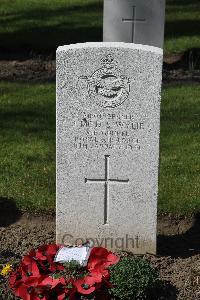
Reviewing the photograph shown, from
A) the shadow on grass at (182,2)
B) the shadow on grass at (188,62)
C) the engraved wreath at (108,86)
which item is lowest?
the engraved wreath at (108,86)

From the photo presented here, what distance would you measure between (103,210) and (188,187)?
1597mm

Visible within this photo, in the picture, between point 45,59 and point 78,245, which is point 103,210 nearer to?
point 78,245

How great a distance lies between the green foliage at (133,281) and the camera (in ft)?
15.9

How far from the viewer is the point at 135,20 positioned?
35.9 feet

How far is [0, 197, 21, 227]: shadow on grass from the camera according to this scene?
6.36m

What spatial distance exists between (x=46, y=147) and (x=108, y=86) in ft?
9.46

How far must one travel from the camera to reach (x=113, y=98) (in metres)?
5.31

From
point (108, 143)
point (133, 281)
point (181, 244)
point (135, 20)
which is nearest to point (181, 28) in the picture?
point (135, 20)

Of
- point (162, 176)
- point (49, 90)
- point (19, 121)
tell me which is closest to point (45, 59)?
point (49, 90)

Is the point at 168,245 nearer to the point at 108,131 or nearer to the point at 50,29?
the point at 108,131

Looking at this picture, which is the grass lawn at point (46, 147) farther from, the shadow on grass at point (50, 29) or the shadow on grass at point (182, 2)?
the shadow on grass at point (182, 2)

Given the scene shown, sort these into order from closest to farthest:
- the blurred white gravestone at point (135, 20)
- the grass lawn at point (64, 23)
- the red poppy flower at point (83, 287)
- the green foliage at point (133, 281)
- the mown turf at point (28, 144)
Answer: the red poppy flower at point (83, 287) < the green foliage at point (133, 281) < the mown turf at point (28, 144) < the blurred white gravestone at point (135, 20) < the grass lawn at point (64, 23)

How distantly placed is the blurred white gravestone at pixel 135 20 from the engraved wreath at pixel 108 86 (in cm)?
576

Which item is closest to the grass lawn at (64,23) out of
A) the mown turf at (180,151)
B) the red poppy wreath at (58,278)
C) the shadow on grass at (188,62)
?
the shadow on grass at (188,62)
